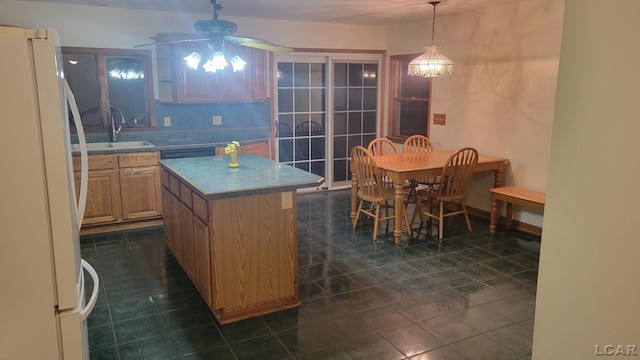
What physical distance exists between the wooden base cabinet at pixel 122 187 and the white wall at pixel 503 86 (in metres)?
3.54

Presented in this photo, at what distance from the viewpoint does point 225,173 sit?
11.5 ft

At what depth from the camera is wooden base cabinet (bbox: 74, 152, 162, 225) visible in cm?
477

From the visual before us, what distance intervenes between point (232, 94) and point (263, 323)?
3.39 m

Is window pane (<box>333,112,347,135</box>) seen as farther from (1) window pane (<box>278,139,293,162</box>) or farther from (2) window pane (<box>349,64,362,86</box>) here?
(1) window pane (<box>278,139,293,162</box>)

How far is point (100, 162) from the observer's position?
4.76m

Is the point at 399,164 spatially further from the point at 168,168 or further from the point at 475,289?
the point at 168,168

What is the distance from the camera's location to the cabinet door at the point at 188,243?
3477 mm

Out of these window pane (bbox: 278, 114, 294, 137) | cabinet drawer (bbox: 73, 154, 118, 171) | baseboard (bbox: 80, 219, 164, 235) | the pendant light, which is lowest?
baseboard (bbox: 80, 219, 164, 235)

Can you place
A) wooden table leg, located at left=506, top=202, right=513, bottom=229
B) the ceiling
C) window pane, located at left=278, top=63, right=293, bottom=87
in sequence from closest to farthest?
the ceiling → wooden table leg, located at left=506, top=202, right=513, bottom=229 → window pane, located at left=278, top=63, right=293, bottom=87

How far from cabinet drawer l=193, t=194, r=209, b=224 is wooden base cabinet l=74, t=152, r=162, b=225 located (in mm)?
1912

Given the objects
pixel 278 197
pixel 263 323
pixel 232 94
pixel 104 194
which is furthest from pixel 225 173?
pixel 232 94

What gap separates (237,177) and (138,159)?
2052 millimetres

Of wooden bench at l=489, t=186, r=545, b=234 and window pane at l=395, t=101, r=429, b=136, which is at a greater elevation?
window pane at l=395, t=101, r=429, b=136

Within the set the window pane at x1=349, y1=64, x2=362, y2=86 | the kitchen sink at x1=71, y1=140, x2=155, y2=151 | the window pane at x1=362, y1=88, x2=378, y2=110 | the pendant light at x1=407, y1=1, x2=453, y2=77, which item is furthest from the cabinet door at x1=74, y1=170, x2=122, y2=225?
the window pane at x1=362, y1=88, x2=378, y2=110
